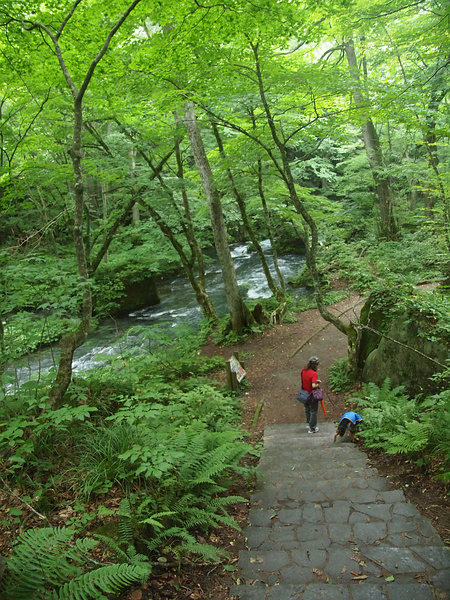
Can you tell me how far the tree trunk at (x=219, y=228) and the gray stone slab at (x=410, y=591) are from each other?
9.70 meters

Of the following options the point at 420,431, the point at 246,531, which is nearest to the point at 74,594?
the point at 246,531

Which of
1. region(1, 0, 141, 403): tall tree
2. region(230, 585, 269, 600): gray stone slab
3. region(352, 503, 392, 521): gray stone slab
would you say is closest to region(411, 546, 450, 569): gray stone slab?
region(352, 503, 392, 521): gray stone slab

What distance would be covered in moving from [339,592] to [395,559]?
59cm

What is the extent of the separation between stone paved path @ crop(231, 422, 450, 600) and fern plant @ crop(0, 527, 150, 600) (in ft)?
3.32

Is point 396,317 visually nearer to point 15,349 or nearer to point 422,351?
point 422,351

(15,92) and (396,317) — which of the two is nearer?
(396,317)

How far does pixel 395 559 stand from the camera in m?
2.76

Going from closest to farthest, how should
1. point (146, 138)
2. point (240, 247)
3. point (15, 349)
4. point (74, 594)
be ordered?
point (74, 594) < point (15, 349) < point (146, 138) < point (240, 247)

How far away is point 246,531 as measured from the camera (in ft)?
11.3

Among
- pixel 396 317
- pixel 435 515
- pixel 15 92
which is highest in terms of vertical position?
pixel 15 92

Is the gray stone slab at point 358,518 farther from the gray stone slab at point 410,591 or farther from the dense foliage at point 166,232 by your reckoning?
the dense foliage at point 166,232

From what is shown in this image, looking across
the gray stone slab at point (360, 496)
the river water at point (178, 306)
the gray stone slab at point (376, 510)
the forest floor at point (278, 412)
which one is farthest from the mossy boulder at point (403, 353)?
the river water at point (178, 306)

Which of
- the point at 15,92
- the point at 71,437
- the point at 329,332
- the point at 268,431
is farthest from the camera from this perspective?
the point at 329,332

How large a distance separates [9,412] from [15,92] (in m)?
7.59
